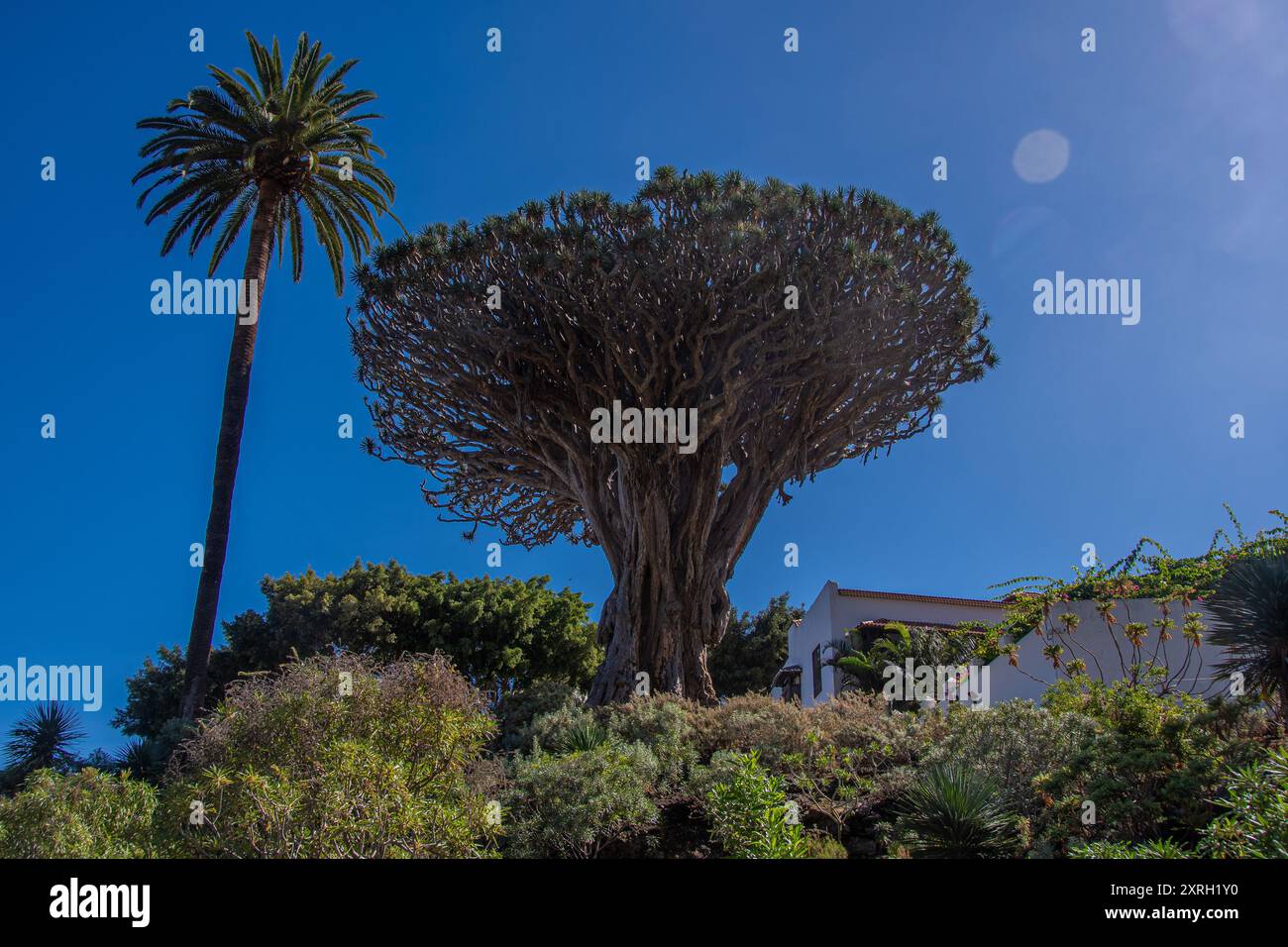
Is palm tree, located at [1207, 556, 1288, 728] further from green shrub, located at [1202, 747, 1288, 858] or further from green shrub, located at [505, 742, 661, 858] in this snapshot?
green shrub, located at [505, 742, 661, 858]

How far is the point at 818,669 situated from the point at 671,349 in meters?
16.0

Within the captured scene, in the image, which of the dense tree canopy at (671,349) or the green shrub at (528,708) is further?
A: the dense tree canopy at (671,349)

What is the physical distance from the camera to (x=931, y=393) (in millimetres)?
21438

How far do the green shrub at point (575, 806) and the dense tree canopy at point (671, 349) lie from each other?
8.42 meters

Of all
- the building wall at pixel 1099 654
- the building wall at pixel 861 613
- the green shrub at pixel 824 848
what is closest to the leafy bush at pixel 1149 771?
the green shrub at pixel 824 848

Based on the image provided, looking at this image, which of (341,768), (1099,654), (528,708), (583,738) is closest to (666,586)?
(528,708)

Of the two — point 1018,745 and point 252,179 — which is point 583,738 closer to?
point 1018,745

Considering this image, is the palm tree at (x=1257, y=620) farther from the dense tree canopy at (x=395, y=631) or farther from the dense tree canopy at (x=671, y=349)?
the dense tree canopy at (x=395, y=631)

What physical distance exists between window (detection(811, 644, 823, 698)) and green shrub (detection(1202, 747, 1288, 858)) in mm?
23577

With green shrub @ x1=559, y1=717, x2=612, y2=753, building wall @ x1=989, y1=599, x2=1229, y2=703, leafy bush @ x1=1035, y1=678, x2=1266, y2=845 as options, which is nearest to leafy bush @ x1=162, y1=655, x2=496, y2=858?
green shrub @ x1=559, y1=717, x2=612, y2=753

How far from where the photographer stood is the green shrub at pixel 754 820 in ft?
22.4

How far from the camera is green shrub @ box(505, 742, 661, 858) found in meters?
8.58
